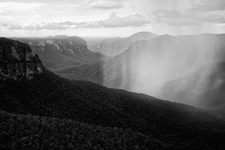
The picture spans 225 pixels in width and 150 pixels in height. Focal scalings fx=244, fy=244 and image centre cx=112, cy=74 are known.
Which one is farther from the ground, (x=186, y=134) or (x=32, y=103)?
(x=32, y=103)

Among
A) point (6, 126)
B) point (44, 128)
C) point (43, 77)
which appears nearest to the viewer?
point (6, 126)

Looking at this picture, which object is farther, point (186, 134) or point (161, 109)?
point (161, 109)

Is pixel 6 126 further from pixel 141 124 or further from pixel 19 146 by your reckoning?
pixel 141 124

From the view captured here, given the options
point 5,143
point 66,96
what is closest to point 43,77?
point 66,96

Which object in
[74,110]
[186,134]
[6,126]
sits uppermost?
[6,126]

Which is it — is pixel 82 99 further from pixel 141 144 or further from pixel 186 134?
pixel 186 134

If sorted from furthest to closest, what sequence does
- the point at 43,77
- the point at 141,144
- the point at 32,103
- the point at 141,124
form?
1. the point at 43,77
2. the point at 141,124
3. the point at 32,103
4. the point at 141,144
